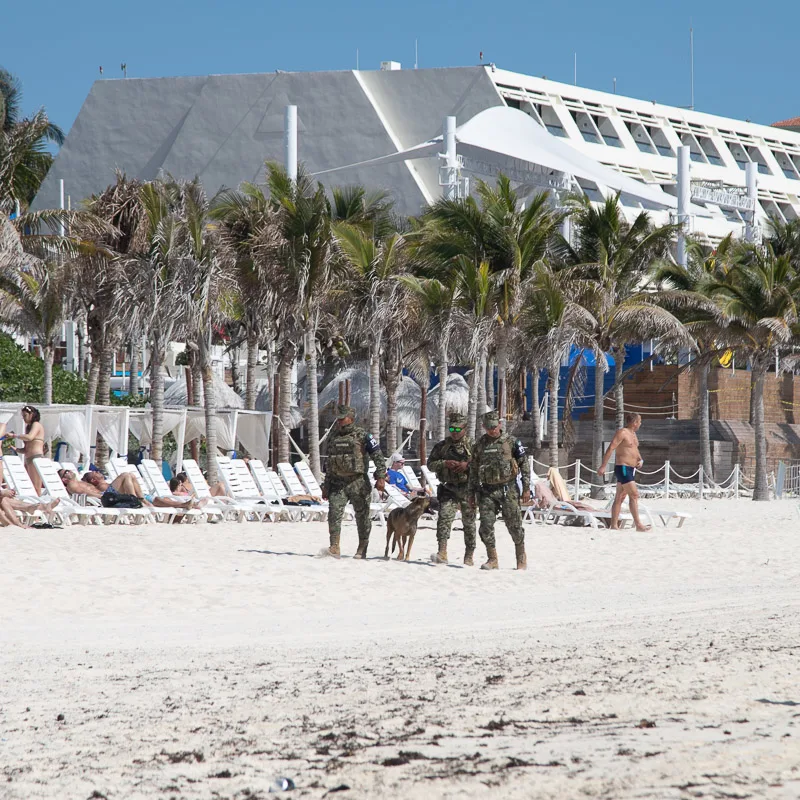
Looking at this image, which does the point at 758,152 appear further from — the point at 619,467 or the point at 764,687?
the point at 764,687

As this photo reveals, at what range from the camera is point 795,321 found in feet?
89.8

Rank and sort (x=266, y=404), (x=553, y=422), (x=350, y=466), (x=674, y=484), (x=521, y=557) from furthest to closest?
(x=266, y=404) < (x=674, y=484) < (x=553, y=422) < (x=521, y=557) < (x=350, y=466)

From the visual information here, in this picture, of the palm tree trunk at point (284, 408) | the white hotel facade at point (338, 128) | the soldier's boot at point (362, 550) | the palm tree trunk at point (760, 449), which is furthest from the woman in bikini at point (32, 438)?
the white hotel facade at point (338, 128)

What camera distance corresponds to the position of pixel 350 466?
11406mm

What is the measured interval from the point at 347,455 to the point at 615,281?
51.8 feet

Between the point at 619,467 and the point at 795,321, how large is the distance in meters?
13.3

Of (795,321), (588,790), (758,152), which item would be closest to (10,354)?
(795,321)

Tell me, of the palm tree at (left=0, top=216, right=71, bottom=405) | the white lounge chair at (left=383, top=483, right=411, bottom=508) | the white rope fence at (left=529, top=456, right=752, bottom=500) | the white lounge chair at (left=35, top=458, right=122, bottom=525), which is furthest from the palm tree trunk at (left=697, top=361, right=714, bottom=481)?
the white lounge chair at (left=35, top=458, right=122, bottom=525)

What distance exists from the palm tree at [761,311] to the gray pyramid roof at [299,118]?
23.3 m

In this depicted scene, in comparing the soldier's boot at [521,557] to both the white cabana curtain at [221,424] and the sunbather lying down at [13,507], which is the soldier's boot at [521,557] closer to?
the sunbather lying down at [13,507]

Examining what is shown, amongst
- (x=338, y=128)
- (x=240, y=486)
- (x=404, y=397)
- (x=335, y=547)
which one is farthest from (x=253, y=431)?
(x=338, y=128)

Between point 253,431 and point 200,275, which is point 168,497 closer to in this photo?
point 200,275

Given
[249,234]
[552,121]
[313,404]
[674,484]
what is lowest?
[674,484]

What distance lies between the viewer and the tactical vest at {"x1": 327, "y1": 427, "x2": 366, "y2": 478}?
1141 cm
